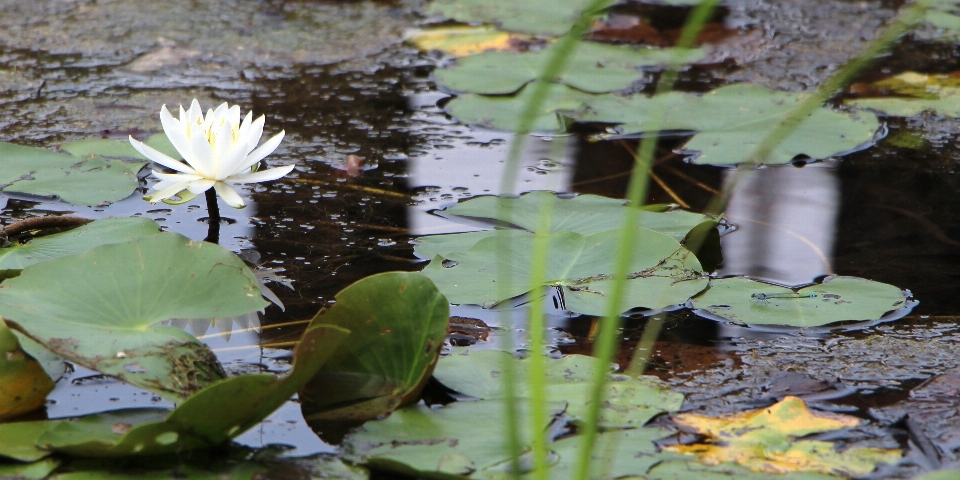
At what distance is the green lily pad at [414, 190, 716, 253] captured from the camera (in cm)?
165

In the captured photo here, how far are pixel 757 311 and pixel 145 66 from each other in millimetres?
1907

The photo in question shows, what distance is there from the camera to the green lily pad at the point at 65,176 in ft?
5.71

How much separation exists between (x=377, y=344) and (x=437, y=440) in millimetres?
174

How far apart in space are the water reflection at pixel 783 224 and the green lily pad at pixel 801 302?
0.08m

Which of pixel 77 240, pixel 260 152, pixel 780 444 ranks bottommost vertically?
pixel 780 444

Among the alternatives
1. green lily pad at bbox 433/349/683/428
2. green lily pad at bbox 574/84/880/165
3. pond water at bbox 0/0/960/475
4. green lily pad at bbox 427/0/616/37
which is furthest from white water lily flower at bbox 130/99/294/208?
green lily pad at bbox 427/0/616/37

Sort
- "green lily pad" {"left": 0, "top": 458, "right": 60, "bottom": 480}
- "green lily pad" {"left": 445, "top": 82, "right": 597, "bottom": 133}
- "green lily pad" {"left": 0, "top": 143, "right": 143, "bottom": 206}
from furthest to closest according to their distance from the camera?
"green lily pad" {"left": 445, "top": 82, "right": 597, "bottom": 133}
"green lily pad" {"left": 0, "top": 143, "right": 143, "bottom": 206}
"green lily pad" {"left": 0, "top": 458, "right": 60, "bottom": 480}

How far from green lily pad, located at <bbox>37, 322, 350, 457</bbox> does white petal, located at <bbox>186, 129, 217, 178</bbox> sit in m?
0.53

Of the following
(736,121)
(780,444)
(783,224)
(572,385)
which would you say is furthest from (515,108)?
(780,444)

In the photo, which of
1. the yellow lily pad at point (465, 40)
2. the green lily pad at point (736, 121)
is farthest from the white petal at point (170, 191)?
the yellow lily pad at point (465, 40)

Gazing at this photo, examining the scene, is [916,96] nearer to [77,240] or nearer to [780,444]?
[780,444]

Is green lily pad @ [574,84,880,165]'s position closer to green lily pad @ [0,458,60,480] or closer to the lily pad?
the lily pad

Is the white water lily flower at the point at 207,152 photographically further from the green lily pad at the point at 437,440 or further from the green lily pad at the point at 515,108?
the green lily pad at the point at 515,108

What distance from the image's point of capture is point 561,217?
5.71ft
